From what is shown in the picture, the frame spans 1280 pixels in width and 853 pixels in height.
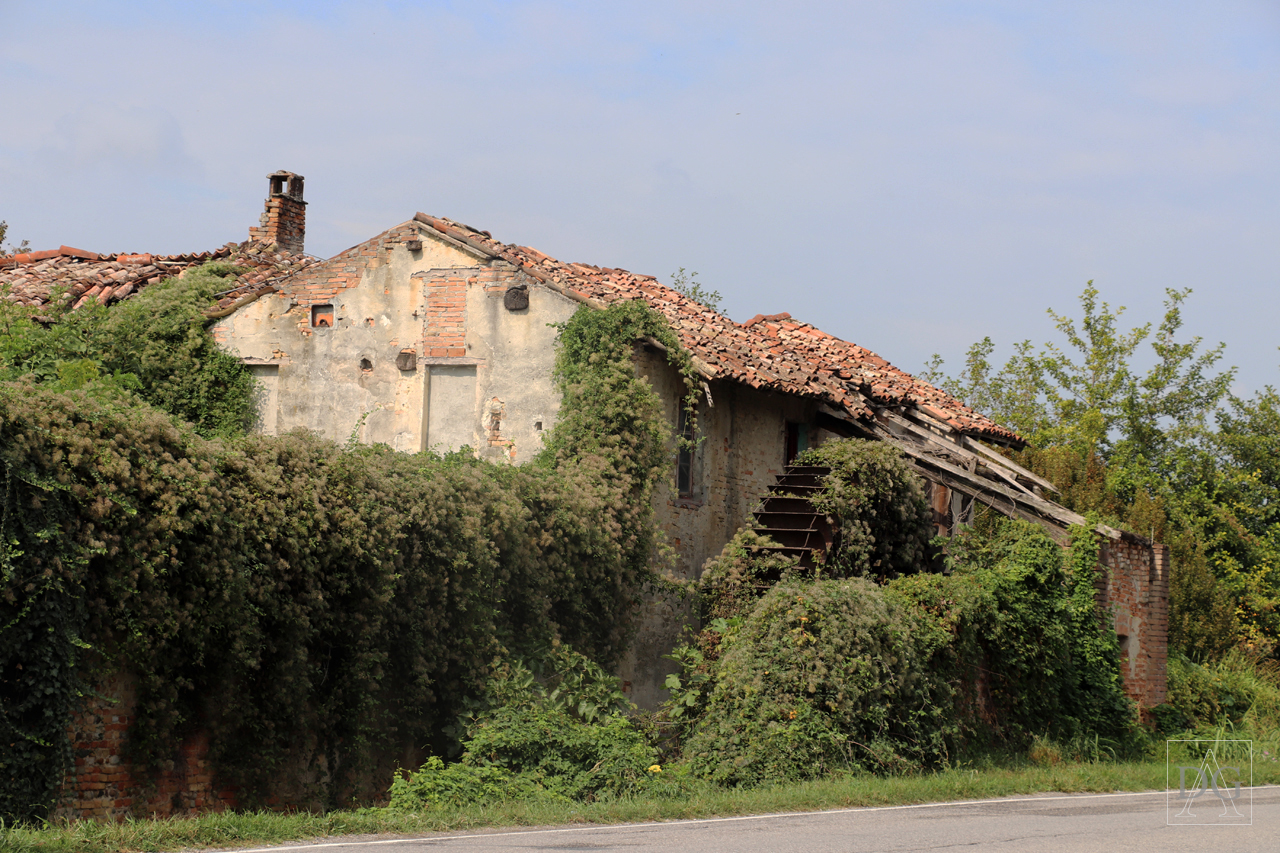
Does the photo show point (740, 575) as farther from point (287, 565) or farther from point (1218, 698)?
point (1218, 698)

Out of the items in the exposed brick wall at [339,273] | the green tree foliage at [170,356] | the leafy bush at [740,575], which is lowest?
the leafy bush at [740,575]

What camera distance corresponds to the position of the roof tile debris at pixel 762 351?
18.4 m

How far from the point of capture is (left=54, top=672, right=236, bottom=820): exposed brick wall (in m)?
9.66

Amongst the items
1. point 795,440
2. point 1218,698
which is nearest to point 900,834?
point 795,440

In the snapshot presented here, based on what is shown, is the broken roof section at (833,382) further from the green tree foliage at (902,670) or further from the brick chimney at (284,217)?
the brick chimney at (284,217)

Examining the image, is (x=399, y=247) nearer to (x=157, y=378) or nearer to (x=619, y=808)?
(x=157, y=378)

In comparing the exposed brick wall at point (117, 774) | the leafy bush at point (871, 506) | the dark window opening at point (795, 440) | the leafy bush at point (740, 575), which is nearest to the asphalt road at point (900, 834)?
the exposed brick wall at point (117, 774)

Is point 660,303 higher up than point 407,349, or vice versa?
point 660,303

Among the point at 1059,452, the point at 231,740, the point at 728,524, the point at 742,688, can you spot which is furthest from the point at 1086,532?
the point at 231,740

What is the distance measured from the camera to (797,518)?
1839 cm

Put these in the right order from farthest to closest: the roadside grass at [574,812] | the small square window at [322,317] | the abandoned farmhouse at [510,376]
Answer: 1. the small square window at [322,317]
2. the abandoned farmhouse at [510,376]
3. the roadside grass at [574,812]

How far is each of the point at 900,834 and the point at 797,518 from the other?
353 inches

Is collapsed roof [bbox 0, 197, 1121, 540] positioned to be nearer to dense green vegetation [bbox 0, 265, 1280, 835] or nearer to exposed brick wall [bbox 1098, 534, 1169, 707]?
dense green vegetation [bbox 0, 265, 1280, 835]

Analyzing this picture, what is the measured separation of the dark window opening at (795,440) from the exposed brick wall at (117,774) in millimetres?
12549
